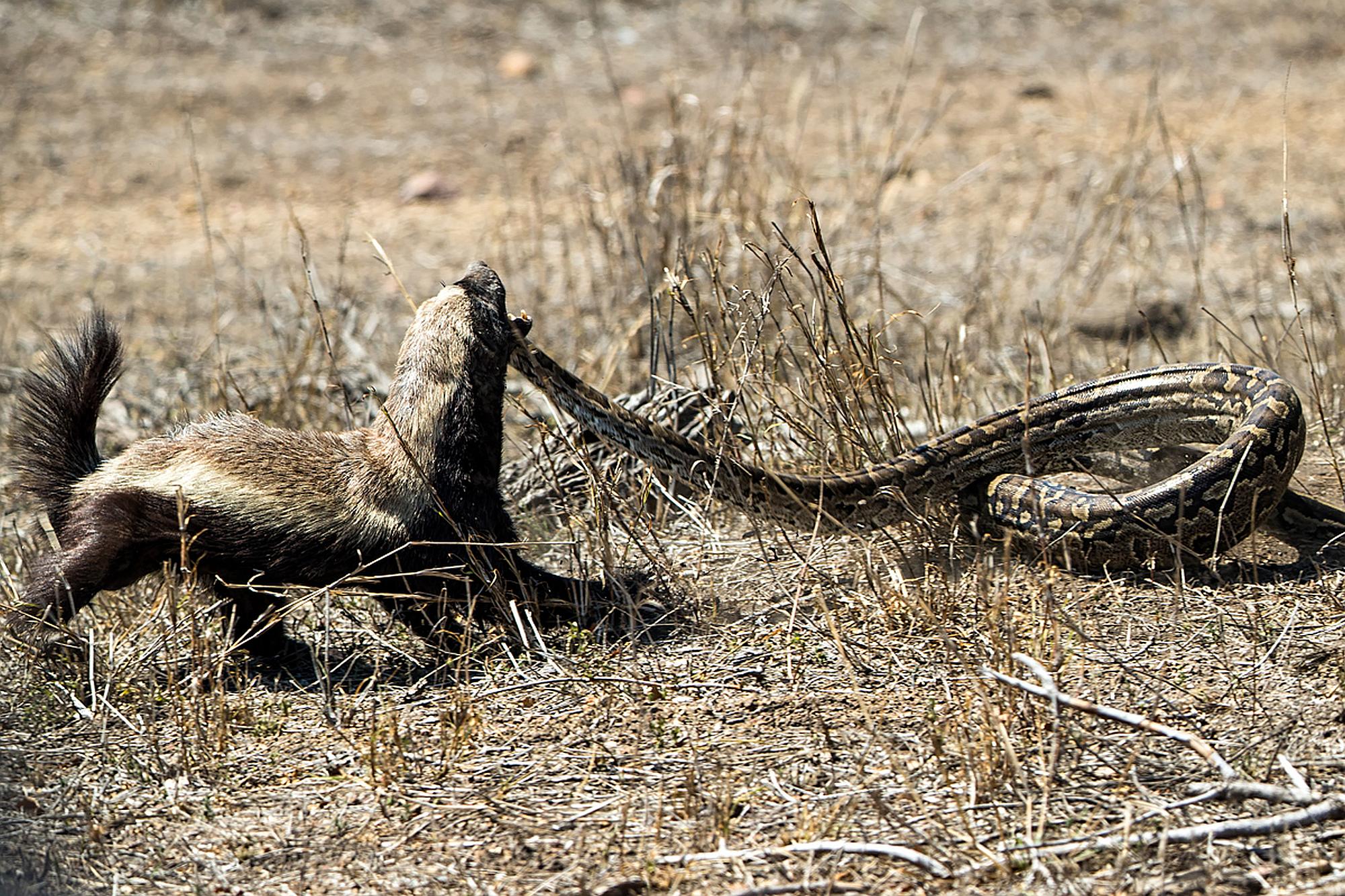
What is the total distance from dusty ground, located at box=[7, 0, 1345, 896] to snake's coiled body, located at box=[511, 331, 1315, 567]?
6.0 inches

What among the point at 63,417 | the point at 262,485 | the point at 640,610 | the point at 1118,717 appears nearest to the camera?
the point at 1118,717

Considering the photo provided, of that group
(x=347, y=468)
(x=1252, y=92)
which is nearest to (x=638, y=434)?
(x=347, y=468)

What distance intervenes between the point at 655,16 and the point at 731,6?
862 mm

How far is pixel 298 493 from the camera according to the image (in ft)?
15.6

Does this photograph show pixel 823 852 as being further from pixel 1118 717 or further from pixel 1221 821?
pixel 1221 821

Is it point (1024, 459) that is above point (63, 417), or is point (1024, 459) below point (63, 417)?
below

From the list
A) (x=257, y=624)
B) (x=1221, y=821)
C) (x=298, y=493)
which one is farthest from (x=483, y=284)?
(x=1221, y=821)

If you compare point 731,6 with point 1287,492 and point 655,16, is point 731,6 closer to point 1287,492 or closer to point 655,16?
point 655,16

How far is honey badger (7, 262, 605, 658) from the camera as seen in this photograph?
466cm

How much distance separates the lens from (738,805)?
372cm

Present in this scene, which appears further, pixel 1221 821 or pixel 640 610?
pixel 640 610

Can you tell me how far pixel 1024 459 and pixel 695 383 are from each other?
4.67 ft

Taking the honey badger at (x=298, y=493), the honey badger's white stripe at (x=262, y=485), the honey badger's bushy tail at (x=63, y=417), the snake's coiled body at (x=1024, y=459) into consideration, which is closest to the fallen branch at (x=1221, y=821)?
the snake's coiled body at (x=1024, y=459)

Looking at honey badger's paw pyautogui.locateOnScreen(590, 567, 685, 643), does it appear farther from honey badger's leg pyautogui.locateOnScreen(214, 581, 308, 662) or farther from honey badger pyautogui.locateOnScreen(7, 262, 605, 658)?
honey badger's leg pyautogui.locateOnScreen(214, 581, 308, 662)
